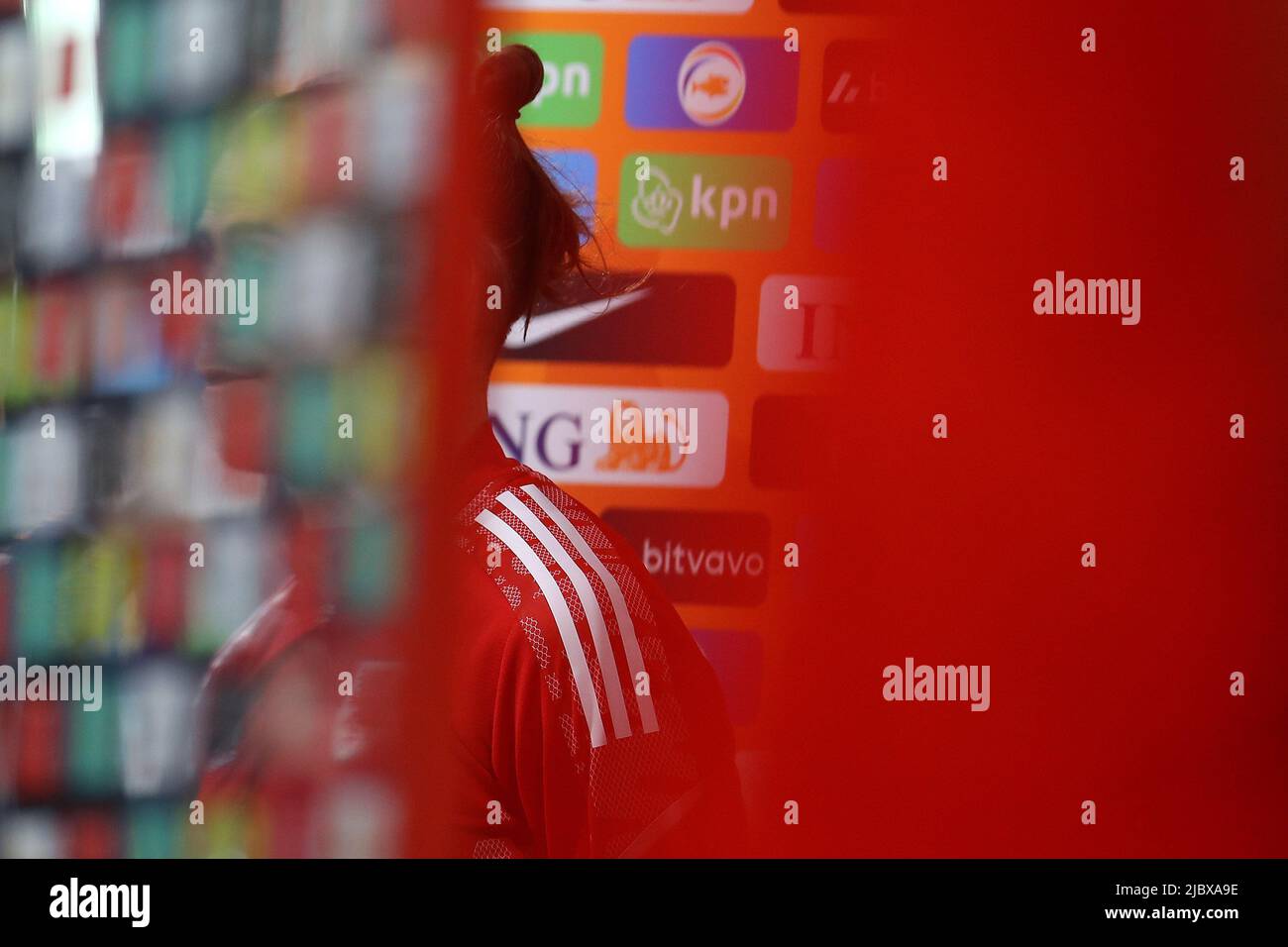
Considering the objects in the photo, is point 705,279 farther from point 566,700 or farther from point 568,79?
point 566,700

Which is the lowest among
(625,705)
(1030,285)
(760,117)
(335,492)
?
(625,705)

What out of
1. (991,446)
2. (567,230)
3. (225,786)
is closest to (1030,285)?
(991,446)

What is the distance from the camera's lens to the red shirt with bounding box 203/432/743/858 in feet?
2.18

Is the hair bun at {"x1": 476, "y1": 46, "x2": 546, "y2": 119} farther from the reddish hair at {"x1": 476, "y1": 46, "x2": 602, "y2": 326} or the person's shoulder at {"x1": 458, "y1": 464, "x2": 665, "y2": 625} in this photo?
the person's shoulder at {"x1": 458, "y1": 464, "x2": 665, "y2": 625}

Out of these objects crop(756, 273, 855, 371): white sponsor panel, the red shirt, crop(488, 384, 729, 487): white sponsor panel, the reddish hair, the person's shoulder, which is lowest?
the red shirt

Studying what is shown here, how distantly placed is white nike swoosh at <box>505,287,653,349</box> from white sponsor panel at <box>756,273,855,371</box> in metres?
0.11

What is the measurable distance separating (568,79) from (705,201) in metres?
0.15

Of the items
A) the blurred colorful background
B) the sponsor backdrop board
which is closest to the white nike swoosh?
the sponsor backdrop board

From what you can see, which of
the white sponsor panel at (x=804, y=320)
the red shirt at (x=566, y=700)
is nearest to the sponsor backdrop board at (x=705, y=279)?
the white sponsor panel at (x=804, y=320)

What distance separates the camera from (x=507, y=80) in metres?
0.75

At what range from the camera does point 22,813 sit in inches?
29.6

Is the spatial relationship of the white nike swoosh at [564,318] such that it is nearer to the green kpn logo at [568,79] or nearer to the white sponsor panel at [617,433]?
the white sponsor panel at [617,433]
